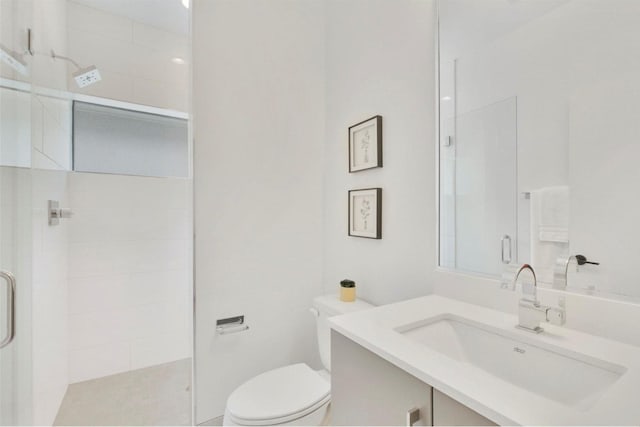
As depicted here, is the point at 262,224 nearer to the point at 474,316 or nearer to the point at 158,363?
the point at 474,316

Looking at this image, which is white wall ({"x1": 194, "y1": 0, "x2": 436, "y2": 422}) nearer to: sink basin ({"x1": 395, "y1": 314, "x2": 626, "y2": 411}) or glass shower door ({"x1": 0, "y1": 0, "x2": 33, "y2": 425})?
sink basin ({"x1": 395, "y1": 314, "x2": 626, "y2": 411})

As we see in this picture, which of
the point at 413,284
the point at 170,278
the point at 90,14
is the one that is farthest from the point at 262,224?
the point at 90,14

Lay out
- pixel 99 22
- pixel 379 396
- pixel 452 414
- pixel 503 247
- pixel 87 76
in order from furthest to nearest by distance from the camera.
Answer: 1. pixel 99 22
2. pixel 87 76
3. pixel 503 247
4. pixel 379 396
5. pixel 452 414

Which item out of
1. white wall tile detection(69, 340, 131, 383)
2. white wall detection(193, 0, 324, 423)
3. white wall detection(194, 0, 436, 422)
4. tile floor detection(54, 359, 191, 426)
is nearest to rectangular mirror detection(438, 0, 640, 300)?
white wall detection(194, 0, 436, 422)

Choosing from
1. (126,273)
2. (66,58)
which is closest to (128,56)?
(66,58)

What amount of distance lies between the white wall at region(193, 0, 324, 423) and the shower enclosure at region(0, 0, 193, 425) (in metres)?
0.17

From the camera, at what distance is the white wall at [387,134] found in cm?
125

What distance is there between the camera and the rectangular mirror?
2.55 ft

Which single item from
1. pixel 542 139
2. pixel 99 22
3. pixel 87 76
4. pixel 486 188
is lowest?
pixel 486 188

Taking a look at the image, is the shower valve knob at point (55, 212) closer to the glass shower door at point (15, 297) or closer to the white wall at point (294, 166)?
the glass shower door at point (15, 297)

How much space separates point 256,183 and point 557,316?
1.41 metres

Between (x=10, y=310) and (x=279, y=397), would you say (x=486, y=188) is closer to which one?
(x=279, y=397)

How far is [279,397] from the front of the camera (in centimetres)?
122

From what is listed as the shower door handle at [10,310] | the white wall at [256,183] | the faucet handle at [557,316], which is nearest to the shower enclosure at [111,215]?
the white wall at [256,183]
